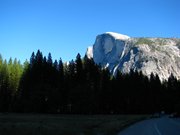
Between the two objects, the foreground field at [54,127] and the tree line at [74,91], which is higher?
the tree line at [74,91]

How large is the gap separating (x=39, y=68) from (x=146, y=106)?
4402 centimetres

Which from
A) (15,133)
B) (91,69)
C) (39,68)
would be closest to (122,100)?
(91,69)

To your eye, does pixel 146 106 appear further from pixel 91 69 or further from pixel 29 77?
pixel 29 77

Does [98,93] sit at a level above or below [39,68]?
below

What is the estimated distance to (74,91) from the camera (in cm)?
8819

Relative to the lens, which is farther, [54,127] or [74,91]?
[74,91]

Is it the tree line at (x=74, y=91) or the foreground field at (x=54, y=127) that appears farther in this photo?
the tree line at (x=74, y=91)

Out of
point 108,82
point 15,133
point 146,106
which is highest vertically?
point 108,82

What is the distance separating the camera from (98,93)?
104 m

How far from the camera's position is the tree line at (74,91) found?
87062 mm

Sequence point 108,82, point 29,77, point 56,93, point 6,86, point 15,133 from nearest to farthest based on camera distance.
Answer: point 15,133
point 56,93
point 29,77
point 6,86
point 108,82

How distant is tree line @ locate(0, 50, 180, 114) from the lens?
87062 millimetres

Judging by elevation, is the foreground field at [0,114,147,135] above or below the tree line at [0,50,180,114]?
below

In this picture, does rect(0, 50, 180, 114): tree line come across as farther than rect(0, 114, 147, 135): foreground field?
Yes
